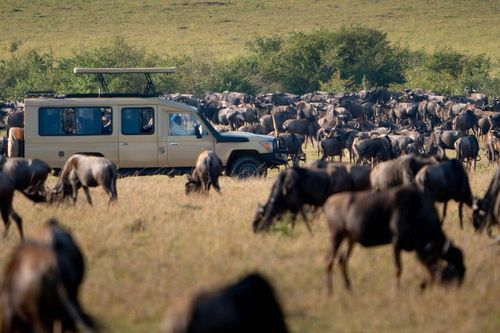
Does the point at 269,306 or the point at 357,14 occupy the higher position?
the point at 357,14

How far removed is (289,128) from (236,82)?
24331mm

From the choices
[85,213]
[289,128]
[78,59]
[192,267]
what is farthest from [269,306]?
[78,59]

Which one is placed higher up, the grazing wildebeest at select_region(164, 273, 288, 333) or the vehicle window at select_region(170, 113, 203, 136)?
the vehicle window at select_region(170, 113, 203, 136)

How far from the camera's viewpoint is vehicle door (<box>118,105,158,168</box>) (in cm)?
1872

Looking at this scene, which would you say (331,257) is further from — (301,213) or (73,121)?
(73,121)

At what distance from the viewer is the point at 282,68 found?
188 ft

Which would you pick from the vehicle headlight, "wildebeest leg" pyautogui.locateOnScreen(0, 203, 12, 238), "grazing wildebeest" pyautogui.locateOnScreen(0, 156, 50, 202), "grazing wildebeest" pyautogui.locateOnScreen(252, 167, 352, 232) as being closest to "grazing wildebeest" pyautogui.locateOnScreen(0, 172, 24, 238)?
"wildebeest leg" pyautogui.locateOnScreen(0, 203, 12, 238)

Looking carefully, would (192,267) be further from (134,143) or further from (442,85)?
(442,85)

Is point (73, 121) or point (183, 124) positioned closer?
point (73, 121)

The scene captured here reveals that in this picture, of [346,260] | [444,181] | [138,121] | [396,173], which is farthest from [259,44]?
[346,260]

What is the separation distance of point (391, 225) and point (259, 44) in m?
55.7

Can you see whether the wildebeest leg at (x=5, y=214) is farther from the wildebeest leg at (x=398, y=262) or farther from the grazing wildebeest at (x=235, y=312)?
the grazing wildebeest at (x=235, y=312)

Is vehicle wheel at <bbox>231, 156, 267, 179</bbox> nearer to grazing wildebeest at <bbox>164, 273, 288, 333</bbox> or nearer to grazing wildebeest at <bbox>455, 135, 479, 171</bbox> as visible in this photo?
grazing wildebeest at <bbox>455, 135, 479, 171</bbox>

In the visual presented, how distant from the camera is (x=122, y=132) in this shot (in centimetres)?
1870
